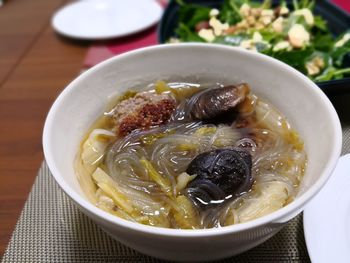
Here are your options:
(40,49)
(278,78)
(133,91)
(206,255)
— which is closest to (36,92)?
(40,49)

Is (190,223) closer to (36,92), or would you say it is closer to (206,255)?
(206,255)

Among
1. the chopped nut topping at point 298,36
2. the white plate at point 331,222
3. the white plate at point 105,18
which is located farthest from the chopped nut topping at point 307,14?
the white plate at point 331,222

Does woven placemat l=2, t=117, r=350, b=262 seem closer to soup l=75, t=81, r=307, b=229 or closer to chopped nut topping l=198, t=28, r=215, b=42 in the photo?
soup l=75, t=81, r=307, b=229

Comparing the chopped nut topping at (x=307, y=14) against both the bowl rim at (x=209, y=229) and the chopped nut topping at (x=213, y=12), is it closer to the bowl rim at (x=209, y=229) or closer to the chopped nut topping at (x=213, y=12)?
the chopped nut topping at (x=213, y=12)

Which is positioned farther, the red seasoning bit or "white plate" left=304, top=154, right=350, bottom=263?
the red seasoning bit

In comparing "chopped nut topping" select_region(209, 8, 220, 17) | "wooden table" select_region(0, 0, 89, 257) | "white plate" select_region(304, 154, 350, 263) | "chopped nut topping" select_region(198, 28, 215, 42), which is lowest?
"wooden table" select_region(0, 0, 89, 257)

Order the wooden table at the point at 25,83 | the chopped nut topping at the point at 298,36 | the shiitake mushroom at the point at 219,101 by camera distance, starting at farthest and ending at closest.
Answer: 1. the chopped nut topping at the point at 298,36
2. the wooden table at the point at 25,83
3. the shiitake mushroom at the point at 219,101

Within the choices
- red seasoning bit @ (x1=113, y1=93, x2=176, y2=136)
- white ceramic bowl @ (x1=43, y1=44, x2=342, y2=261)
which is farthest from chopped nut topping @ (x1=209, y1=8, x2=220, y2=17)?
red seasoning bit @ (x1=113, y1=93, x2=176, y2=136)
